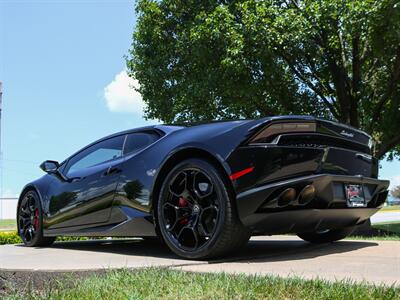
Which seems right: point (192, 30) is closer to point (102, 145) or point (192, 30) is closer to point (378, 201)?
point (102, 145)

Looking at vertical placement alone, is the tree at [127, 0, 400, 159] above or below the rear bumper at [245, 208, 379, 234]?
above

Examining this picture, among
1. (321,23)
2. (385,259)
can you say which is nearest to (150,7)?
(321,23)

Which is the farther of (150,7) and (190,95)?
(150,7)

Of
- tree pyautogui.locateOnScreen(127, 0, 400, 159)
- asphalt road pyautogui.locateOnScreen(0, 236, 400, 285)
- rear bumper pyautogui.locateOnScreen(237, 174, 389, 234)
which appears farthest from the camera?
tree pyautogui.locateOnScreen(127, 0, 400, 159)

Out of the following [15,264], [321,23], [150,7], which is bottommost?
[15,264]

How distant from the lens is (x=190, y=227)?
3838mm

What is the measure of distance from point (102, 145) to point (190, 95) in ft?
28.0

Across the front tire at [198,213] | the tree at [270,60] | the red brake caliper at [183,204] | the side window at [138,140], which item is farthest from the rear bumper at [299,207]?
the tree at [270,60]

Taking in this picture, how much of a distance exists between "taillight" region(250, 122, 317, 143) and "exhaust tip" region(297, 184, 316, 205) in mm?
460

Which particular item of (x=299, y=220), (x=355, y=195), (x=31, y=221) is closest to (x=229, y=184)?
(x=299, y=220)

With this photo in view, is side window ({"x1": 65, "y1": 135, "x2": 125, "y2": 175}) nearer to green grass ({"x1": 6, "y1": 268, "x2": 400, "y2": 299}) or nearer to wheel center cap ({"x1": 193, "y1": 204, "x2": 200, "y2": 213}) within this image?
wheel center cap ({"x1": 193, "y1": 204, "x2": 200, "y2": 213})

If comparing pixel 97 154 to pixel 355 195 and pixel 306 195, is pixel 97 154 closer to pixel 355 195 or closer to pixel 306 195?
pixel 306 195

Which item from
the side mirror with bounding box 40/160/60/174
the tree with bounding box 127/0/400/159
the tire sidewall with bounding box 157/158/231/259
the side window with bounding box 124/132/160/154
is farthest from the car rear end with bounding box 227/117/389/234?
the tree with bounding box 127/0/400/159

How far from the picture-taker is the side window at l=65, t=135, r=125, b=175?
496 cm
